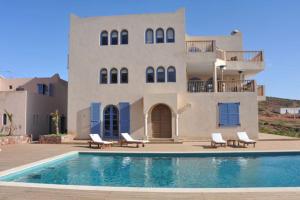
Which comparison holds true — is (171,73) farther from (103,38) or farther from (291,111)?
(291,111)

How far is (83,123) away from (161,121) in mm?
5508

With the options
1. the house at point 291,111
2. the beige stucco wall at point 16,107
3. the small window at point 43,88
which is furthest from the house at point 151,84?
the house at point 291,111

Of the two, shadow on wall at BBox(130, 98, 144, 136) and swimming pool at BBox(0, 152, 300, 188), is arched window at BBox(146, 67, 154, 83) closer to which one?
shadow on wall at BBox(130, 98, 144, 136)

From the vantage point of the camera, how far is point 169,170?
11836 mm

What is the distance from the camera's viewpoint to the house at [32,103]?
22344mm

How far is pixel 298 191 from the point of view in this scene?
22.4 ft

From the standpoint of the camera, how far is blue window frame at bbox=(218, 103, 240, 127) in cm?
2131

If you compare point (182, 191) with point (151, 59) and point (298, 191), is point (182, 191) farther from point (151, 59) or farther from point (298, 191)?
point (151, 59)

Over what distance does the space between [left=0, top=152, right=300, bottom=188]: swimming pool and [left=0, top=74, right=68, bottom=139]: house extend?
880 cm

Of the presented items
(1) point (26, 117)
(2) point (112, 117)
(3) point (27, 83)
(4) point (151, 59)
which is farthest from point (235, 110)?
(3) point (27, 83)

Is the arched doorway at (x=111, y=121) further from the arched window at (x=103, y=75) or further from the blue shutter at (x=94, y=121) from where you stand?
the arched window at (x=103, y=75)

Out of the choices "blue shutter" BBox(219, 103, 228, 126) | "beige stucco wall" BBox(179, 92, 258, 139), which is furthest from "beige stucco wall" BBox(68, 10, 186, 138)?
"blue shutter" BBox(219, 103, 228, 126)

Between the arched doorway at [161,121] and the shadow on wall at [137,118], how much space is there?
0.78 metres

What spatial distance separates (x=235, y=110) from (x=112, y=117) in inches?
329
